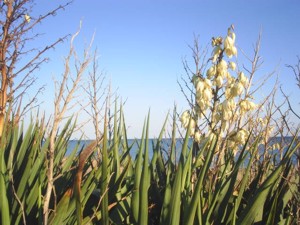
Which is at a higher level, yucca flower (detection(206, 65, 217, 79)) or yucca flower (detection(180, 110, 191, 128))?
yucca flower (detection(206, 65, 217, 79))

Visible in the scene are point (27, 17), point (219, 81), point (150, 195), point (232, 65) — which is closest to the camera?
point (150, 195)

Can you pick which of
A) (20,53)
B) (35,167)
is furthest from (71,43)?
(20,53)

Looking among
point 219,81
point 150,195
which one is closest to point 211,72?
point 219,81

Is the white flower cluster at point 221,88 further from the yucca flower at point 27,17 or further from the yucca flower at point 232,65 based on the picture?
the yucca flower at point 27,17

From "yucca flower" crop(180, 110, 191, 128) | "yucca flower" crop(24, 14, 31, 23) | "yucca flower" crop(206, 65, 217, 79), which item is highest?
"yucca flower" crop(24, 14, 31, 23)

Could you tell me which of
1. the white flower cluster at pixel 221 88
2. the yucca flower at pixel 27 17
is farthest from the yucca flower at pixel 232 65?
the yucca flower at pixel 27 17

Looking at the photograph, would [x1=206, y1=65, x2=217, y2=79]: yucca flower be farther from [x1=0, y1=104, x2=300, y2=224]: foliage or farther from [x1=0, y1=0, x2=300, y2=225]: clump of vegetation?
[x1=0, y1=104, x2=300, y2=224]: foliage

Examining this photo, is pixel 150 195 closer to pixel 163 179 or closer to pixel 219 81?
pixel 163 179

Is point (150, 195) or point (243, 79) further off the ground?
point (243, 79)

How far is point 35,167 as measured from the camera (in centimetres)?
188

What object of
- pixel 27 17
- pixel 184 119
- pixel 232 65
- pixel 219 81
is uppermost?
pixel 27 17

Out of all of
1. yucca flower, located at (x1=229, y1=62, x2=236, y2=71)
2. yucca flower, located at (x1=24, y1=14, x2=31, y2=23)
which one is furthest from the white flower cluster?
yucca flower, located at (x1=24, y1=14, x2=31, y2=23)

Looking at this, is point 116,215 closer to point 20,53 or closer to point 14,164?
point 14,164

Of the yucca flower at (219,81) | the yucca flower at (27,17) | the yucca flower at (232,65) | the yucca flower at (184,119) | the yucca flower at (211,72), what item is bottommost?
the yucca flower at (184,119)
